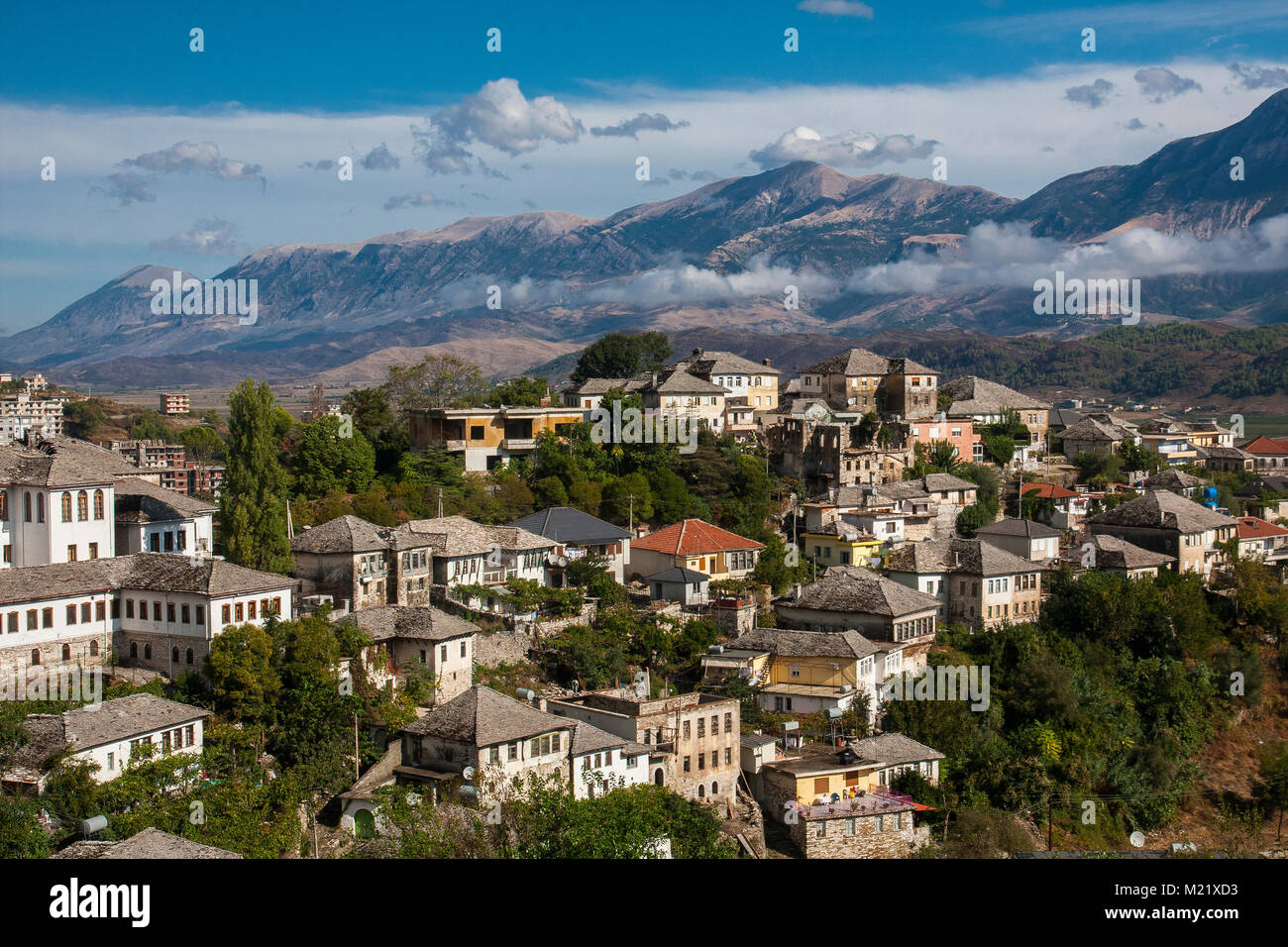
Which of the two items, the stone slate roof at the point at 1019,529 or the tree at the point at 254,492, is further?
the stone slate roof at the point at 1019,529

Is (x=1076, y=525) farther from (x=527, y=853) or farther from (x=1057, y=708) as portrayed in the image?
(x=527, y=853)

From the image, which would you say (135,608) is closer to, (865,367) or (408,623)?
(408,623)

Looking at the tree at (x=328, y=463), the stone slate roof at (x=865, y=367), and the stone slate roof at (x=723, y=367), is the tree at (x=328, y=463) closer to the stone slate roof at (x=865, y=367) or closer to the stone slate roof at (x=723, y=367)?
the stone slate roof at (x=723, y=367)

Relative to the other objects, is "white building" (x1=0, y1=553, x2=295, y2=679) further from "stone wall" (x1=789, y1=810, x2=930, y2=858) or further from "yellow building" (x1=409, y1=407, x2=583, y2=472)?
"yellow building" (x1=409, y1=407, x2=583, y2=472)

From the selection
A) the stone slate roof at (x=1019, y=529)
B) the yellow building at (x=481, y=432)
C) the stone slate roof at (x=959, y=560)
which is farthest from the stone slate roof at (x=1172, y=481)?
the yellow building at (x=481, y=432)

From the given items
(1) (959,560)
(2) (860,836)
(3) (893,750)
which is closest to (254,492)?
(3) (893,750)
